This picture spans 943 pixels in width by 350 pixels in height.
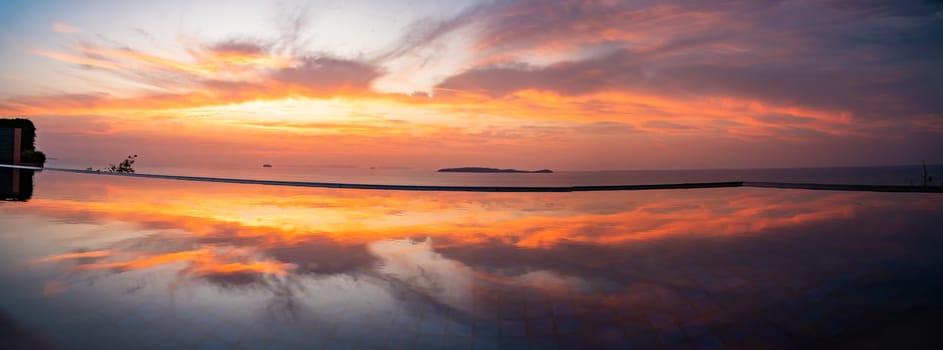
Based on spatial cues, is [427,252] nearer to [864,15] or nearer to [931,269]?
[931,269]

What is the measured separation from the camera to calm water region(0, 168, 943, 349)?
9.57ft

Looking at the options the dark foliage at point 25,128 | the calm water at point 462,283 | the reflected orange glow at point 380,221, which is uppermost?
the dark foliage at point 25,128

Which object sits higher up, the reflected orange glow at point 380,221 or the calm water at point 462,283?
the reflected orange glow at point 380,221

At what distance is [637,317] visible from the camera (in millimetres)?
3230

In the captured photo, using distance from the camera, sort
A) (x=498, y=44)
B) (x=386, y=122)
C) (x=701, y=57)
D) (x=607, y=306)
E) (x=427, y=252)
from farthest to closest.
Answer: (x=386, y=122) < (x=701, y=57) < (x=498, y=44) < (x=427, y=252) < (x=607, y=306)

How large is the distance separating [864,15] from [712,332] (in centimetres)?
1555

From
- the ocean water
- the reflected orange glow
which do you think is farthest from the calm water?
the ocean water

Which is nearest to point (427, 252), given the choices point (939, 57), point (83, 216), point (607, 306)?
point (607, 306)

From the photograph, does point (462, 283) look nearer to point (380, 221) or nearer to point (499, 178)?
point (380, 221)

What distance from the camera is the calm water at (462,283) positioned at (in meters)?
2.92

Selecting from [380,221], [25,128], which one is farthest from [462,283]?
[25,128]

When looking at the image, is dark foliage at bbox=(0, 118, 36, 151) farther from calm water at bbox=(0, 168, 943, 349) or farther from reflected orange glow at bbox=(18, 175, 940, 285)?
calm water at bbox=(0, 168, 943, 349)

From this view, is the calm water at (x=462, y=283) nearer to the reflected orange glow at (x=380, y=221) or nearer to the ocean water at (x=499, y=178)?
the reflected orange glow at (x=380, y=221)

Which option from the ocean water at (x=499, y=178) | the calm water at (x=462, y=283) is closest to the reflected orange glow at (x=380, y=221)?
the calm water at (x=462, y=283)
